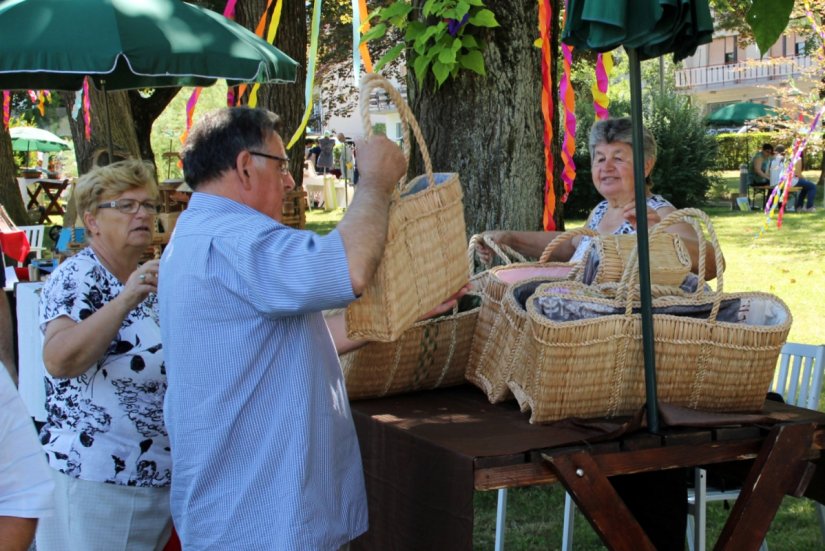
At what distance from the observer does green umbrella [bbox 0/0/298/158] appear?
4.81 meters

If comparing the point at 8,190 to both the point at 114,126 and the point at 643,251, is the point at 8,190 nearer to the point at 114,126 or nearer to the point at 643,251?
the point at 114,126

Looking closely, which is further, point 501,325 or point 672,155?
point 672,155

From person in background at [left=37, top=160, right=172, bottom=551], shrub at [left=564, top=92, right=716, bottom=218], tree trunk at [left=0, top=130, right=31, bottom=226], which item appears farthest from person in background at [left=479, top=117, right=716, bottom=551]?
shrub at [left=564, top=92, right=716, bottom=218]

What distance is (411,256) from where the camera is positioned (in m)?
2.42

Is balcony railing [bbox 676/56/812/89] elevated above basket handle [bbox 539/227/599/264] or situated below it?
above

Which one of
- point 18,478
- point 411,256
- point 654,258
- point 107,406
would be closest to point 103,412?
point 107,406

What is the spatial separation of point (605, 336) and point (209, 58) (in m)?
3.33

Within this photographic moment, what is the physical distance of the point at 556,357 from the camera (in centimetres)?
258

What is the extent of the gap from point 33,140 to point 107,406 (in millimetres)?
25866

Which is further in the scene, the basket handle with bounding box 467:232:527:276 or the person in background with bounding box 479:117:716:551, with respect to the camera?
the basket handle with bounding box 467:232:527:276

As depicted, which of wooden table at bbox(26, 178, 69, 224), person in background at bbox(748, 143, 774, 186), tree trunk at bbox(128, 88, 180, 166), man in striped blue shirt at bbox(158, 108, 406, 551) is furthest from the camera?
wooden table at bbox(26, 178, 69, 224)

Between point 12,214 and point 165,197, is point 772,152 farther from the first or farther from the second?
point 165,197

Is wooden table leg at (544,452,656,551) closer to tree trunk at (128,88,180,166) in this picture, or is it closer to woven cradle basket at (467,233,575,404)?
woven cradle basket at (467,233,575,404)

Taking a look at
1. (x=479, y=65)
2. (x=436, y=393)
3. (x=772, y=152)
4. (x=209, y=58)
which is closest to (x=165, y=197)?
(x=209, y=58)
